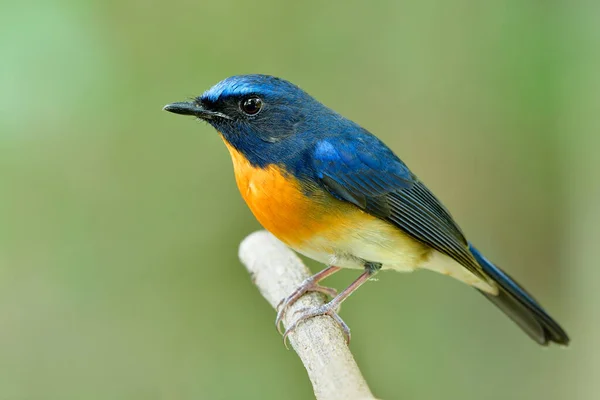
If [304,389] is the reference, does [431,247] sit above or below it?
above

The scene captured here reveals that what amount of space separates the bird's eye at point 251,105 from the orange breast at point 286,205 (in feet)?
1.11

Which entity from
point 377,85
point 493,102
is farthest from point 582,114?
point 377,85

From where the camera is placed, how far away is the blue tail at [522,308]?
17.2 feet

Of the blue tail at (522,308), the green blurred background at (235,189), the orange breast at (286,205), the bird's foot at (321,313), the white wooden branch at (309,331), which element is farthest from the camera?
the green blurred background at (235,189)

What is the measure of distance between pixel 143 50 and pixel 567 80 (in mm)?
3676

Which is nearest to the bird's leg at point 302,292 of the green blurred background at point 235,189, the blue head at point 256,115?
the blue head at point 256,115

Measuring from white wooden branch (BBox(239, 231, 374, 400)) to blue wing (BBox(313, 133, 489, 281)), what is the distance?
2.30ft

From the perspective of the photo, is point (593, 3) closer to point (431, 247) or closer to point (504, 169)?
point (504, 169)

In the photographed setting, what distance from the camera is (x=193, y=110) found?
4547mm

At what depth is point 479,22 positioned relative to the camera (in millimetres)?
7441

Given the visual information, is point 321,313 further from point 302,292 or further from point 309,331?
point 302,292

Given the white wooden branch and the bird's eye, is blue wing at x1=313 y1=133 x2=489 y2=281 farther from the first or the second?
the white wooden branch

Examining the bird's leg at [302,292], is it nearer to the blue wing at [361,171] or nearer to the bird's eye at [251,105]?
the blue wing at [361,171]

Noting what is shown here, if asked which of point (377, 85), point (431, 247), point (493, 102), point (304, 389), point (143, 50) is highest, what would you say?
point (143, 50)
